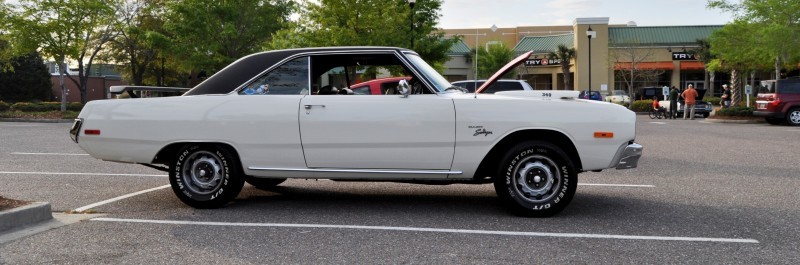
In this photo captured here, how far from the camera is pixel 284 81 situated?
662 cm

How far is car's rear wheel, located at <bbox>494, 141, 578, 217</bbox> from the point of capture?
6.08 metres

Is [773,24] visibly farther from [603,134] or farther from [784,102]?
[603,134]

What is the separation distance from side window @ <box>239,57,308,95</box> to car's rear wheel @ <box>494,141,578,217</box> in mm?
2049

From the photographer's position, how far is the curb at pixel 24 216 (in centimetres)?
555

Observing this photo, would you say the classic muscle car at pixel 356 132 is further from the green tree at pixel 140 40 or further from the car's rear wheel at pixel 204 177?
the green tree at pixel 140 40

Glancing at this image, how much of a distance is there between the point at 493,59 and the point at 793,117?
5126cm

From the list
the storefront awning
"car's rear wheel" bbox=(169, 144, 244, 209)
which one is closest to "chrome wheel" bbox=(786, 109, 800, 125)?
"car's rear wheel" bbox=(169, 144, 244, 209)

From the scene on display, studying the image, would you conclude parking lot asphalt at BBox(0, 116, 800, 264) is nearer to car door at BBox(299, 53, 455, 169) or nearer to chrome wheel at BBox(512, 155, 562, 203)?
chrome wheel at BBox(512, 155, 562, 203)

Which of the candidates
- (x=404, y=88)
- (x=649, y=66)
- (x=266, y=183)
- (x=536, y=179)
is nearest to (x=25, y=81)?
(x=649, y=66)

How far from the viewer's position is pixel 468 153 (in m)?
6.16

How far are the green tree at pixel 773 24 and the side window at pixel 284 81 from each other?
25891 millimetres

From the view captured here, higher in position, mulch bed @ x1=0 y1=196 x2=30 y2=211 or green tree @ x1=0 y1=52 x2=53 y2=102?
green tree @ x1=0 y1=52 x2=53 y2=102

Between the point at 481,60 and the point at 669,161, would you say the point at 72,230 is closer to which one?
the point at 669,161

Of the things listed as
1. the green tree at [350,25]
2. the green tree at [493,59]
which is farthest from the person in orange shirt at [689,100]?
the green tree at [493,59]
